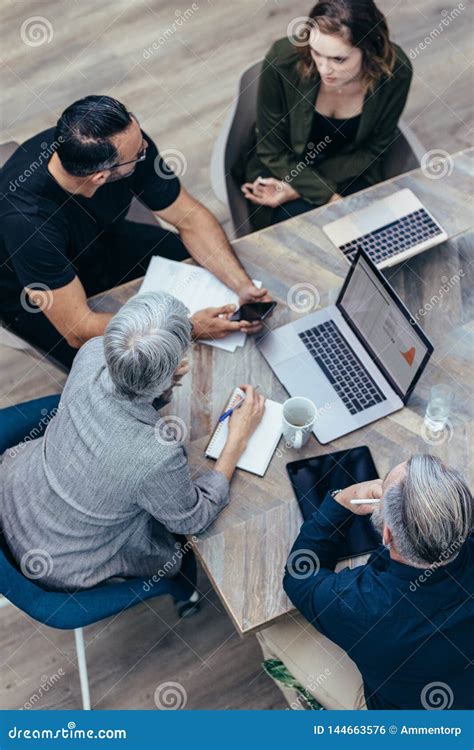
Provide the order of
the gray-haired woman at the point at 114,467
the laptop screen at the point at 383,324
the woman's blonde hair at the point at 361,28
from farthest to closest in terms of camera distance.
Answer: the woman's blonde hair at the point at 361,28 → the laptop screen at the point at 383,324 → the gray-haired woman at the point at 114,467

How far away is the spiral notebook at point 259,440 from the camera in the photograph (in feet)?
7.25

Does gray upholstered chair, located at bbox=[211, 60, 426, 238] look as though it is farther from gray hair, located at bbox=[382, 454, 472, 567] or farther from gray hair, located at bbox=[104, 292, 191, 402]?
gray hair, located at bbox=[382, 454, 472, 567]

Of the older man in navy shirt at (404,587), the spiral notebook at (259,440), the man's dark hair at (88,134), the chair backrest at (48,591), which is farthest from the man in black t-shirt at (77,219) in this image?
the older man in navy shirt at (404,587)

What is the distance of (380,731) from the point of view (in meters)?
2.21

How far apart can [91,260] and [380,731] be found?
5.54 ft

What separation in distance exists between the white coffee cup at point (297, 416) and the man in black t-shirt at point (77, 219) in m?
0.29

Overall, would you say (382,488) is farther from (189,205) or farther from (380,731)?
(189,205)

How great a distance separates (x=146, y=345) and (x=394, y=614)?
0.86 meters

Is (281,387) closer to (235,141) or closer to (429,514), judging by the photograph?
(429,514)

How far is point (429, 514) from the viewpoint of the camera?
5.90 feet

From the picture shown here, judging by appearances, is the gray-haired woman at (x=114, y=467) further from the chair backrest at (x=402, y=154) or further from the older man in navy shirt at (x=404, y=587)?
the chair backrest at (x=402, y=154)

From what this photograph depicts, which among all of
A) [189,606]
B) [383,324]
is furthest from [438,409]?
[189,606]

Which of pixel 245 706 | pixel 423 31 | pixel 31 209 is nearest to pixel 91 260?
pixel 31 209

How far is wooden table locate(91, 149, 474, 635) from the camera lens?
2090 mm
